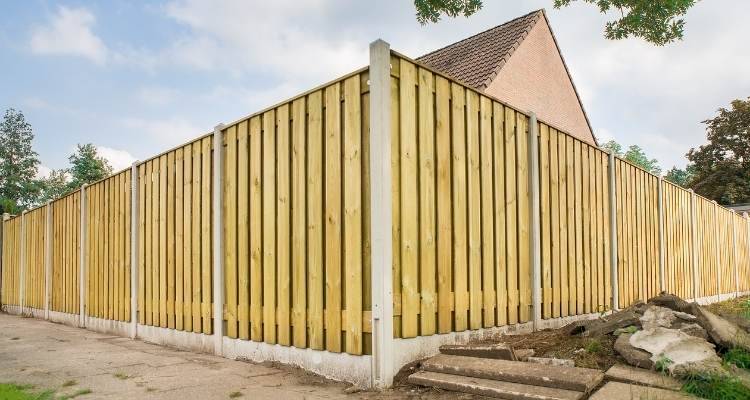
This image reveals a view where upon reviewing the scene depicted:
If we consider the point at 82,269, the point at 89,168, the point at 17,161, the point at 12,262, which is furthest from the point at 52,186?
the point at 82,269

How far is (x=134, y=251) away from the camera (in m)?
7.46

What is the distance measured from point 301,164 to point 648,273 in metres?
6.35

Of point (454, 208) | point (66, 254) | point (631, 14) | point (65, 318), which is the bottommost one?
point (65, 318)

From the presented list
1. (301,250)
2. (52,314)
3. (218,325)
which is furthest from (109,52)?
(301,250)

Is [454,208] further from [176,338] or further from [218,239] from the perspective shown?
[176,338]

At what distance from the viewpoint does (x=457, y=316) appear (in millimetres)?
4547

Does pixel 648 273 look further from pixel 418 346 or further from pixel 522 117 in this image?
pixel 418 346

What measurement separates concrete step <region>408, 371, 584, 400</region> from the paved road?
0.45 metres

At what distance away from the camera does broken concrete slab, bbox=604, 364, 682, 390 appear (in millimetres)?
3486

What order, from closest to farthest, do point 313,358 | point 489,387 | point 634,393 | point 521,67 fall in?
point 634,393
point 489,387
point 313,358
point 521,67

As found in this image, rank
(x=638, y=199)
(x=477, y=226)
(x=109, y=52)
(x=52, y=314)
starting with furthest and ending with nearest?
(x=52, y=314) → (x=109, y=52) → (x=638, y=199) → (x=477, y=226)

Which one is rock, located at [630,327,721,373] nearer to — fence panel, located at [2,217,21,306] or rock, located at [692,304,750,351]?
rock, located at [692,304,750,351]

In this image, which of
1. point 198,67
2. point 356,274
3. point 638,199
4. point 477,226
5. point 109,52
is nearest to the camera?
point 356,274

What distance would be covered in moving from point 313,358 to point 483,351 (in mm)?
1378
